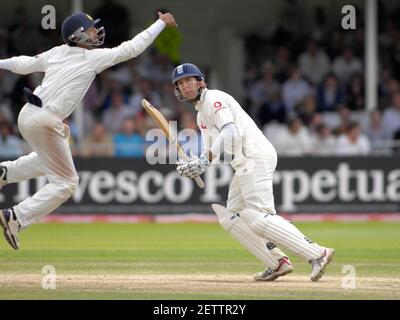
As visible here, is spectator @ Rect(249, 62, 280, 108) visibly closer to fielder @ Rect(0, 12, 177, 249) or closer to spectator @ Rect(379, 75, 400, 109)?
spectator @ Rect(379, 75, 400, 109)

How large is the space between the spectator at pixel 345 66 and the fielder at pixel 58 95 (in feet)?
28.9

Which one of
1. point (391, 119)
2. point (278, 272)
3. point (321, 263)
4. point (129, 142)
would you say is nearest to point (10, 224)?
point (278, 272)

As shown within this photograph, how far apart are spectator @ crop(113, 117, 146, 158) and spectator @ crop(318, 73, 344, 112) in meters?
3.10

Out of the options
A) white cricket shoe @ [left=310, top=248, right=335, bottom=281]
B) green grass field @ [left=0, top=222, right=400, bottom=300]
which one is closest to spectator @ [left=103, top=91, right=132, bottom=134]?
green grass field @ [left=0, top=222, right=400, bottom=300]

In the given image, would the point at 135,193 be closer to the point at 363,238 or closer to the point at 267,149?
the point at 363,238

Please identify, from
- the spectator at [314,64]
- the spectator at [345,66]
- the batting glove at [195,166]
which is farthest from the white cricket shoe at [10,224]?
the spectator at [345,66]

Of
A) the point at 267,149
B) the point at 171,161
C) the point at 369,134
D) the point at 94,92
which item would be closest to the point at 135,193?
the point at 171,161

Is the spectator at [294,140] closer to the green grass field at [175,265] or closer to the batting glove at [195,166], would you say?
the green grass field at [175,265]

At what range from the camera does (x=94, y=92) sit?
53.2 feet

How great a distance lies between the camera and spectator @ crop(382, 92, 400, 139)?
15.5 m

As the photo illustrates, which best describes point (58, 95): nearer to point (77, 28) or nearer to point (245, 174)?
point (77, 28)

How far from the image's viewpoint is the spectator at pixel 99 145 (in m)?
14.8

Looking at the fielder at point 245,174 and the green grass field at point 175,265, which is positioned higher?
the fielder at point 245,174

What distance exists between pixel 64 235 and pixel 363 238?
3388 millimetres
